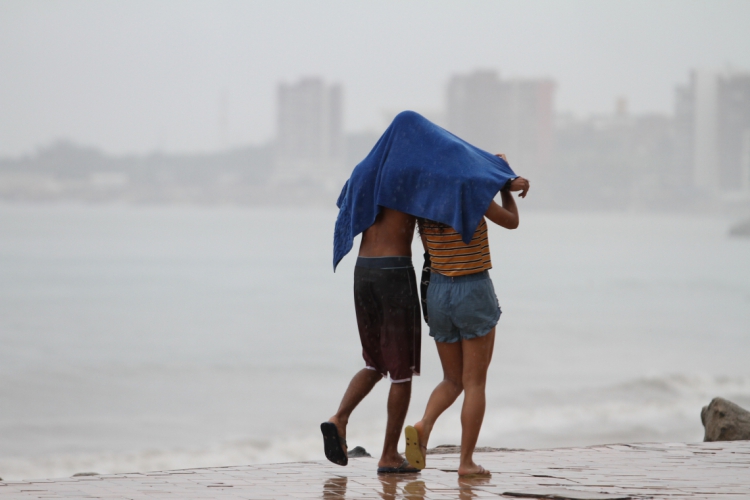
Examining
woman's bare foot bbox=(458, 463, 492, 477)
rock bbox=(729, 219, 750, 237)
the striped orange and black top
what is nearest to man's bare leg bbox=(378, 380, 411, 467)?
woman's bare foot bbox=(458, 463, 492, 477)

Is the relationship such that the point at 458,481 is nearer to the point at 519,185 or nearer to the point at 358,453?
the point at 519,185

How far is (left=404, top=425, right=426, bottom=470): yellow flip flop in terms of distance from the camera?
14.9 ft

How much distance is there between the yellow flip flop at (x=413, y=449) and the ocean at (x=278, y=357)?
10482 mm

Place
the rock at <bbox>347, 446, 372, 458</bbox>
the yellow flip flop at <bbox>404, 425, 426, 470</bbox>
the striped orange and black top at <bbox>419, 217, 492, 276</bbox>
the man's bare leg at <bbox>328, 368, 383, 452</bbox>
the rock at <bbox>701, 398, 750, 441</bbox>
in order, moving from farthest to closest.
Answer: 1. the rock at <bbox>701, 398, 750, 441</bbox>
2. the rock at <bbox>347, 446, 372, 458</bbox>
3. the man's bare leg at <bbox>328, 368, 383, 452</bbox>
4. the striped orange and black top at <bbox>419, 217, 492, 276</bbox>
5. the yellow flip flop at <bbox>404, 425, 426, 470</bbox>

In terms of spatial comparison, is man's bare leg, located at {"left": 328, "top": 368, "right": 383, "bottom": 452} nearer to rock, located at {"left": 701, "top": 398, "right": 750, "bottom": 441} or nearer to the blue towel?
the blue towel

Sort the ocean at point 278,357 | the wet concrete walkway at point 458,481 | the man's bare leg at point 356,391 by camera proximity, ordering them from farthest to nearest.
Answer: the ocean at point 278,357
the man's bare leg at point 356,391
the wet concrete walkway at point 458,481

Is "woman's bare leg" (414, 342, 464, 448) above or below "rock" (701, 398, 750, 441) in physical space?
above

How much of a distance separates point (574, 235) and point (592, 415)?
115949 millimetres

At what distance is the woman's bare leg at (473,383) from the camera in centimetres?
470

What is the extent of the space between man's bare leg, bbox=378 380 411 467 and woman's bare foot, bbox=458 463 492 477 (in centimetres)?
36

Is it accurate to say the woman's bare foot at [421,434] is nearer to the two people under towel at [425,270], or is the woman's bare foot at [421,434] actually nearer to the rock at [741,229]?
the two people under towel at [425,270]

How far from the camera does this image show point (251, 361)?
101 ft

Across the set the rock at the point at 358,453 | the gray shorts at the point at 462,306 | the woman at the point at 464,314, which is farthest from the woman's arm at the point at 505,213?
the rock at the point at 358,453

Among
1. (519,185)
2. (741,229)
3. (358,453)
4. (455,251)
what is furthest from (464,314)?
(741,229)
